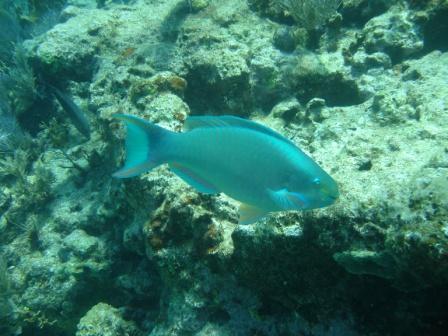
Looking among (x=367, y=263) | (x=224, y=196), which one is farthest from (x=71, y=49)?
(x=367, y=263)

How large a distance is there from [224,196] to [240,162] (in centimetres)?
185

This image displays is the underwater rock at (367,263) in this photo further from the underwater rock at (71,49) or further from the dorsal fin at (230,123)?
the underwater rock at (71,49)

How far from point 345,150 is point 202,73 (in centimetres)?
267

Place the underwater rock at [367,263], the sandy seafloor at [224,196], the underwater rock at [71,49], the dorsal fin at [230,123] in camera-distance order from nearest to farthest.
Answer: the dorsal fin at [230,123] < the underwater rock at [367,263] < the sandy seafloor at [224,196] < the underwater rock at [71,49]

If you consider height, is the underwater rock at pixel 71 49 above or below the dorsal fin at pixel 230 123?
below

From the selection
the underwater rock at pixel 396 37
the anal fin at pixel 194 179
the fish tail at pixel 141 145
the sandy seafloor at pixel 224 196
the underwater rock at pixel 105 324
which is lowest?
the underwater rock at pixel 105 324

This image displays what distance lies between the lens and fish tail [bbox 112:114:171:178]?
75.7 inches

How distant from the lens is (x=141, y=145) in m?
1.96

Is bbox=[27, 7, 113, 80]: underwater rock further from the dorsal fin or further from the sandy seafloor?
the dorsal fin

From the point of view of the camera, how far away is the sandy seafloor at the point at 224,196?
2.70 meters

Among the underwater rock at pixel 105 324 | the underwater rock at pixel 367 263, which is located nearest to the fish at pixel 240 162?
the underwater rock at pixel 367 263

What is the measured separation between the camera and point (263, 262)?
3.02m

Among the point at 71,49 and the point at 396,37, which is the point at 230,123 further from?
the point at 71,49

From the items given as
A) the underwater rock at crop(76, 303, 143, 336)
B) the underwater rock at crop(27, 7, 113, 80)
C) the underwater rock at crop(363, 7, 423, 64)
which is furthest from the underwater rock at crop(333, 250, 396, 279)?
the underwater rock at crop(27, 7, 113, 80)
